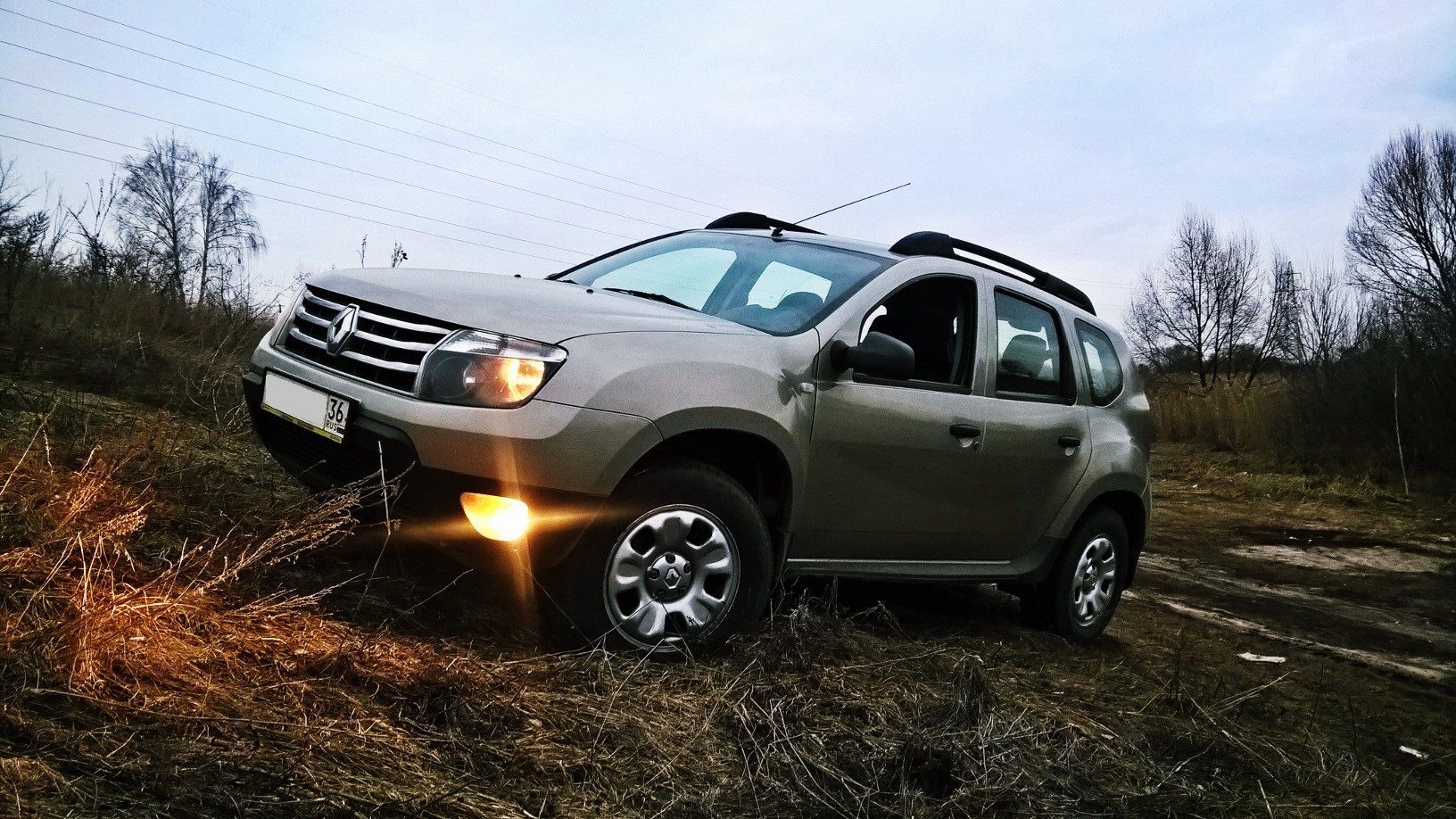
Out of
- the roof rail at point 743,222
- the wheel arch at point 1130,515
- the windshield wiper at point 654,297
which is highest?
the roof rail at point 743,222

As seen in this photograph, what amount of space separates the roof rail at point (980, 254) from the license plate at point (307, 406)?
2.29m

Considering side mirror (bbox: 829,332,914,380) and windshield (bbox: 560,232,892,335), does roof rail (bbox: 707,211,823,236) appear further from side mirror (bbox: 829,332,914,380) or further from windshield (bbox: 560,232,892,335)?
side mirror (bbox: 829,332,914,380)

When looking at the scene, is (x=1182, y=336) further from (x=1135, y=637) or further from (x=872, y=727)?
→ (x=872, y=727)

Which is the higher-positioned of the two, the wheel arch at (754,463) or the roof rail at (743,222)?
the roof rail at (743,222)

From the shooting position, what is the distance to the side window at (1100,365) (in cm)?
519

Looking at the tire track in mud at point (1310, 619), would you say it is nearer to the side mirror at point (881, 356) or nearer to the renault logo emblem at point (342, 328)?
the side mirror at point (881, 356)

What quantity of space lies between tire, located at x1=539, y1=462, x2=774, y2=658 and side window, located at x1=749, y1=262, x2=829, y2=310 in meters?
0.89

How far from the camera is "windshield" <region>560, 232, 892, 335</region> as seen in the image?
392 centimetres

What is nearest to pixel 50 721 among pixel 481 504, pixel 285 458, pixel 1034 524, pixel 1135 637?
pixel 481 504

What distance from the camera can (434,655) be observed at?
2.92 meters

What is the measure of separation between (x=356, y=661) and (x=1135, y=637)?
14.1 ft

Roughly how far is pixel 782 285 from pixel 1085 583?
2.28 meters

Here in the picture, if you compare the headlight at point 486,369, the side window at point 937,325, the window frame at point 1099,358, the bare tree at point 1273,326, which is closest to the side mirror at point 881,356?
the side window at point 937,325

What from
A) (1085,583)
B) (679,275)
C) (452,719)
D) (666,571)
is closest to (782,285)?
(679,275)
